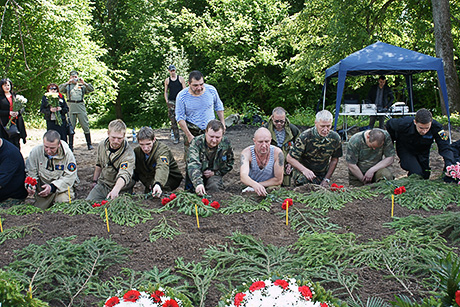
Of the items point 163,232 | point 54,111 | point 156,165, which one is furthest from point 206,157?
point 54,111

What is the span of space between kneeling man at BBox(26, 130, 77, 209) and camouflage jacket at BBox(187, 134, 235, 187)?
1571 mm

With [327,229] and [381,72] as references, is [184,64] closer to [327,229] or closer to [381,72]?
[381,72]

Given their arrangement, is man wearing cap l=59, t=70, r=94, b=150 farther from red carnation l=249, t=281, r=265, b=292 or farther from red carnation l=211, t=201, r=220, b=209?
red carnation l=249, t=281, r=265, b=292

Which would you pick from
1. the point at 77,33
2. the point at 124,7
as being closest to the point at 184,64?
the point at 77,33

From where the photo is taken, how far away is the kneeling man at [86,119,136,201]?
4.41 m

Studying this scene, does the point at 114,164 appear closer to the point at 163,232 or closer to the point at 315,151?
the point at 163,232

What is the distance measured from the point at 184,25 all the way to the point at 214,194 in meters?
18.4

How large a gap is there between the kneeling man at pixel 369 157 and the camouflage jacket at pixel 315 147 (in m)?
0.21

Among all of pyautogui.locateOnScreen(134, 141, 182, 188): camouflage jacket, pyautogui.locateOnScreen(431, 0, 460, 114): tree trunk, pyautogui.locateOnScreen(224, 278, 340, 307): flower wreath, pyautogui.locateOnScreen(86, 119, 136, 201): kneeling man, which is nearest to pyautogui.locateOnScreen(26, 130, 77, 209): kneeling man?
pyautogui.locateOnScreen(86, 119, 136, 201): kneeling man

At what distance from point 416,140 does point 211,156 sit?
286 cm

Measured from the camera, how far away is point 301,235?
3156 mm

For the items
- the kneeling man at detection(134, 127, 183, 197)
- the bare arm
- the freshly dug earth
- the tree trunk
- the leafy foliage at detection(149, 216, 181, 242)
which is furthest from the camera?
the tree trunk

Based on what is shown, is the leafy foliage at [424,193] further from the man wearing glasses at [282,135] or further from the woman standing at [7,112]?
the woman standing at [7,112]

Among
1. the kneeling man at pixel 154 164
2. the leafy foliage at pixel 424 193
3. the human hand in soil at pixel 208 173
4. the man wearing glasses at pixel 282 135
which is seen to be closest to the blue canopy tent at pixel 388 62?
the man wearing glasses at pixel 282 135
